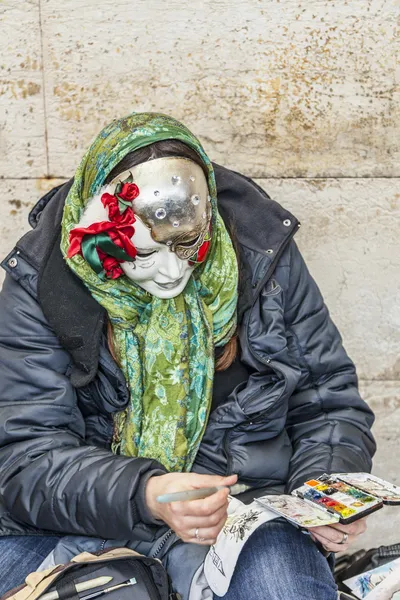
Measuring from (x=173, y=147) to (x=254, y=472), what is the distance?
994 millimetres

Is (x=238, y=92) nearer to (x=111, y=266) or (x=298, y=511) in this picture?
(x=111, y=266)

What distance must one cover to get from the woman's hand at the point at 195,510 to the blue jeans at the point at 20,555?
484 millimetres

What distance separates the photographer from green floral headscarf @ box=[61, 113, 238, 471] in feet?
8.76

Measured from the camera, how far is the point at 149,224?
2.54m

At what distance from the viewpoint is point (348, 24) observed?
3.39 metres

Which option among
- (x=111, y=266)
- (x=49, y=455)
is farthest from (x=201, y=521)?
(x=111, y=266)

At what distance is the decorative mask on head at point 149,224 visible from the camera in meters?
2.52

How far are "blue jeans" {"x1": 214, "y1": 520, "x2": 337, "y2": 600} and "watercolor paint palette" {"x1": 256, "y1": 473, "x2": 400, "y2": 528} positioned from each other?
0.11m

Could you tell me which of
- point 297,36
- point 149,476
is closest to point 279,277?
point 149,476

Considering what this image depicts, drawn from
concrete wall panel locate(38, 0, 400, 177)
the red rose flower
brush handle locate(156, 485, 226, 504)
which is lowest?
brush handle locate(156, 485, 226, 504)

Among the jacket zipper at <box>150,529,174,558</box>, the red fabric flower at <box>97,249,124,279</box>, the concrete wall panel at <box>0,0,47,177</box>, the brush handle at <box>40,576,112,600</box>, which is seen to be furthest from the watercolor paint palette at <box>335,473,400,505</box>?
the concrete wall panel at <box>0,0,47,177</box>

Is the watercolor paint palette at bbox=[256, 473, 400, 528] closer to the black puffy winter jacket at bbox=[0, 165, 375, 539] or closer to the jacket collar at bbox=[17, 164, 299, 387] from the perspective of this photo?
the black puffy winter jacket at bbox=[0, 165, 375, 539]

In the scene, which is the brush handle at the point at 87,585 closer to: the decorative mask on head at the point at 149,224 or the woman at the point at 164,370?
the woman at the point at 164,370

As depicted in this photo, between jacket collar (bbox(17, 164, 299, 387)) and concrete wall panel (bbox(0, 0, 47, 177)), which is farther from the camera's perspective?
concrete wall panel (bbox(0, 0, 47, 177))
